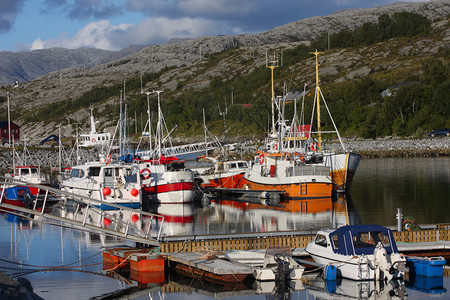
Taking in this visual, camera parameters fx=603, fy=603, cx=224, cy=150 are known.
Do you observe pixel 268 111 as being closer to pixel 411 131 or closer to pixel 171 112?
pixel 411 131

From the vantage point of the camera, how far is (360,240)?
2077 cm

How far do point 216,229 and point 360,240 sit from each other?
45.2 feet

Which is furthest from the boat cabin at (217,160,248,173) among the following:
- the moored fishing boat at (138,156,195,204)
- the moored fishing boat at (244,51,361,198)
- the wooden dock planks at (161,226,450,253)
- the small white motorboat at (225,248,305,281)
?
the small white motorboat at (225,248,305,281)

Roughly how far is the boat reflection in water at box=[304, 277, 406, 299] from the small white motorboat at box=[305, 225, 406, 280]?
0.21 metres

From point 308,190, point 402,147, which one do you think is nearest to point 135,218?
point 308,190

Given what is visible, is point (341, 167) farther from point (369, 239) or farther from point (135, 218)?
point (369, 239)

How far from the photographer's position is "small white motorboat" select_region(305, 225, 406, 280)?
19750mm

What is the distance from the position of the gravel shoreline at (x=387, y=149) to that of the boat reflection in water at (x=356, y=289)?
66.9 metres

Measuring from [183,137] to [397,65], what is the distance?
5354 centimetres

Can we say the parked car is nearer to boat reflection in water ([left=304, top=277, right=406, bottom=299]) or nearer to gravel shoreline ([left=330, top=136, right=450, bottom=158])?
gravel shoreline ([left=330, top=136, right=450, bottom=158])

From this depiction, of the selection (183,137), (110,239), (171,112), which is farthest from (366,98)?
(110,239)

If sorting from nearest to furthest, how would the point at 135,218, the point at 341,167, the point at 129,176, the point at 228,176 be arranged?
the point at 135,218 → the point at 129,176 → the point at 341,167 → the point at 228,176

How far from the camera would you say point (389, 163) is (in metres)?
79.9

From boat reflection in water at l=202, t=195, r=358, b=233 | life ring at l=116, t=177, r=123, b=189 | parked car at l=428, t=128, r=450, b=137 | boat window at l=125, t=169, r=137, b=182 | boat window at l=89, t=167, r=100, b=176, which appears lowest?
boat reflection in water at l=202, t=195, r=358, b=233
